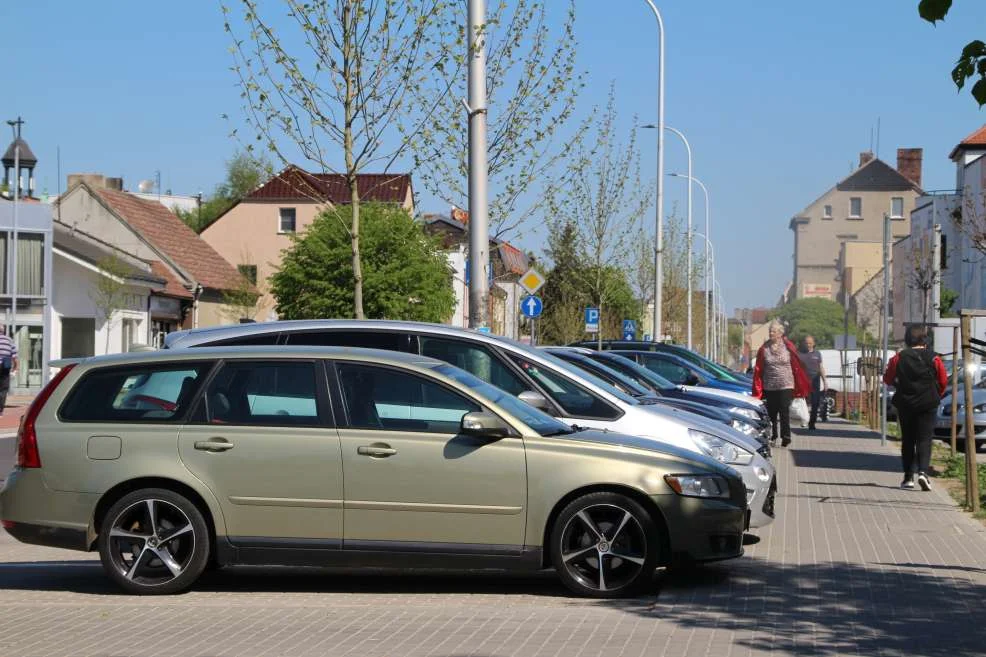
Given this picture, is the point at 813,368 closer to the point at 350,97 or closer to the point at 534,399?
the point at 350,97

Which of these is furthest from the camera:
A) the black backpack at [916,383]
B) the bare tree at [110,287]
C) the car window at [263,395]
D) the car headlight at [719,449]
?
the bare tree at [110,287]

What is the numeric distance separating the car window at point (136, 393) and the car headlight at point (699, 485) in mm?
2968

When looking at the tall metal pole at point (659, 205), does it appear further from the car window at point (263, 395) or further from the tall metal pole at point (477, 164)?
the car window at point (263, 395)

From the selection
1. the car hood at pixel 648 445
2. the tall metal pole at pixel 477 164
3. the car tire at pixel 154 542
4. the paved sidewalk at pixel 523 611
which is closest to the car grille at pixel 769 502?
the paved sidewalk at pixel 523 611

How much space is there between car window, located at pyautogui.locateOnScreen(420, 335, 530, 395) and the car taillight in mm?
2998

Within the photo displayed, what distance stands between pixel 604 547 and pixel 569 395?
239 centimetres

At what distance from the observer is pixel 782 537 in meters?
12.0

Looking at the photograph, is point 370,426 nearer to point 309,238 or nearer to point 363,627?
point 363,627

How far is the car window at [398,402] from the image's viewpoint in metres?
8.85

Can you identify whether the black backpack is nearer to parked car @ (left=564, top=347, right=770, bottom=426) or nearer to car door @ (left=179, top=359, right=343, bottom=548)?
parked car @ (left=564, top=347, right=770, bottom=426)

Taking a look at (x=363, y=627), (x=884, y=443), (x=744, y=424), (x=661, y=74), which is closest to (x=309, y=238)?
(x=661, y=74)

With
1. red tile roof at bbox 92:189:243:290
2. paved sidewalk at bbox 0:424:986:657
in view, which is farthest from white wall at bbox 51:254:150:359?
paved sidewalk at bbox 0:424:986:657

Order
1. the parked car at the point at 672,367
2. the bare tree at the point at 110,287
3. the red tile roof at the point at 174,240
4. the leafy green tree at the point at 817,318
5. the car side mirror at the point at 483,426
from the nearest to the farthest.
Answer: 1. the car side mirror at the point at 483,426
2. the parked car at the point at 672,367
3. the bare tree at the point at 110,287
4. the red tile roof at the point at 174,240
5. the leafy green tree at the point at 817,318

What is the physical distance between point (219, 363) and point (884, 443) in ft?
60.7
